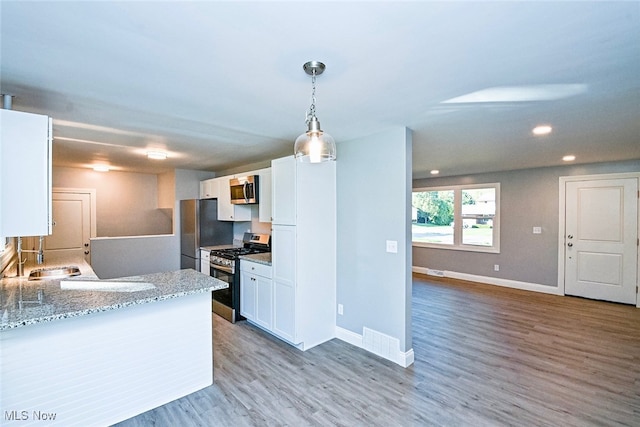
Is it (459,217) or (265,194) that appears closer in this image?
(265,194)

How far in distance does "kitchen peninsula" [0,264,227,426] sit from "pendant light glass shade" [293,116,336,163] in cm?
136

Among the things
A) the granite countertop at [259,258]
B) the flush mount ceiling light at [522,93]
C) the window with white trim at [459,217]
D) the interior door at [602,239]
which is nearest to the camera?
the flush mount ceiling light at [522,93]

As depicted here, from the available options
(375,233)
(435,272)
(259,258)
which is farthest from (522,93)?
(435,272)

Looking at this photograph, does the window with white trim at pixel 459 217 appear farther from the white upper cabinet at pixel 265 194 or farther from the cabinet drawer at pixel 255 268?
the cabinet drawer at pixel 255 268

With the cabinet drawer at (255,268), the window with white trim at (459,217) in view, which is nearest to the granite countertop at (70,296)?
the cabinet drawer at (255,268)

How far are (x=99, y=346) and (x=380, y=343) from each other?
7.89ft

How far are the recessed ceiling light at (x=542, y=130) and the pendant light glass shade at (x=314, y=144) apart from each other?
2.33m

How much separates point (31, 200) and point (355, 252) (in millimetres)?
2695

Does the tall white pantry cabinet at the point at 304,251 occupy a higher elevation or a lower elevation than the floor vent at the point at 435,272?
higher

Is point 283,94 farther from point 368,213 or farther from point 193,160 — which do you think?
point 193,160

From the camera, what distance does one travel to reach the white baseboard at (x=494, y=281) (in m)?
5.49

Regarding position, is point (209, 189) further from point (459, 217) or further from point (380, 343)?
point (459, 217)

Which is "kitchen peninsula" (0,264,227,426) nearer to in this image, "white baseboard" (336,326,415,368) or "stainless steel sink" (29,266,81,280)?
"stainless steel sink" (29,266,81,280)

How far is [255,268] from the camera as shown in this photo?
386cm
